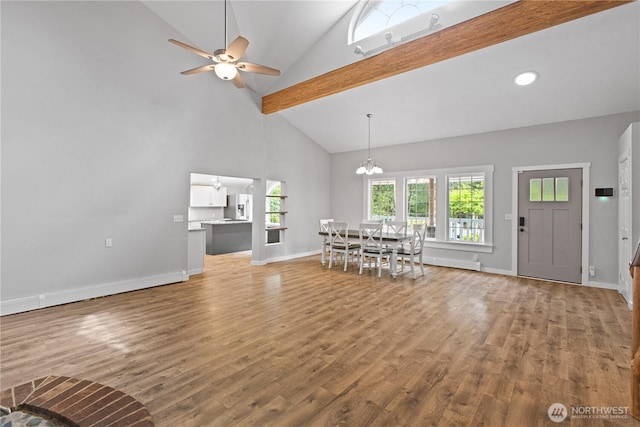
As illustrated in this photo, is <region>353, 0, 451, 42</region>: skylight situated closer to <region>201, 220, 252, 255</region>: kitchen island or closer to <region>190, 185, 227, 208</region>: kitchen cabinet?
<region>201, 220, 252, 255</region>: kitchen island

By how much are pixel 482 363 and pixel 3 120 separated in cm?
571

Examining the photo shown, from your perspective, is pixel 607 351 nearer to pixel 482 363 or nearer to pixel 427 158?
pixel 482 363

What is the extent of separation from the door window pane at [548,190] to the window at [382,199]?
9.97ft

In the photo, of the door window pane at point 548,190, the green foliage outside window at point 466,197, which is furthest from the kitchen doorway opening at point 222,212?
the door window pane at point 548,190

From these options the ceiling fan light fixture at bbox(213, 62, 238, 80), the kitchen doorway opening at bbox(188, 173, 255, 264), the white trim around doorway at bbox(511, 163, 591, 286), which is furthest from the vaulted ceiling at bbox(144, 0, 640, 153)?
the kitchen doorway opening at bbox(188, 173, 255, 264)

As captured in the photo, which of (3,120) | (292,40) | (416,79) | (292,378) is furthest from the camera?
(292,40)

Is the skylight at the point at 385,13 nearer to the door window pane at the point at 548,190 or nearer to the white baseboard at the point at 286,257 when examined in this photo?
the door window pane at the point at 548,190

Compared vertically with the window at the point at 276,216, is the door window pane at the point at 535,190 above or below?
above

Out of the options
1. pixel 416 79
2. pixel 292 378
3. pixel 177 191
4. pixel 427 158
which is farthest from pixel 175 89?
pixel 427 158

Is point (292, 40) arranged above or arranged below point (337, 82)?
above

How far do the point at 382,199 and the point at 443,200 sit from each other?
5.18ft

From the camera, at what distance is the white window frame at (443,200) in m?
6.03

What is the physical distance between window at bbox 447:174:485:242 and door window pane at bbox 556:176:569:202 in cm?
121

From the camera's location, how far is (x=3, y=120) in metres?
3.52
